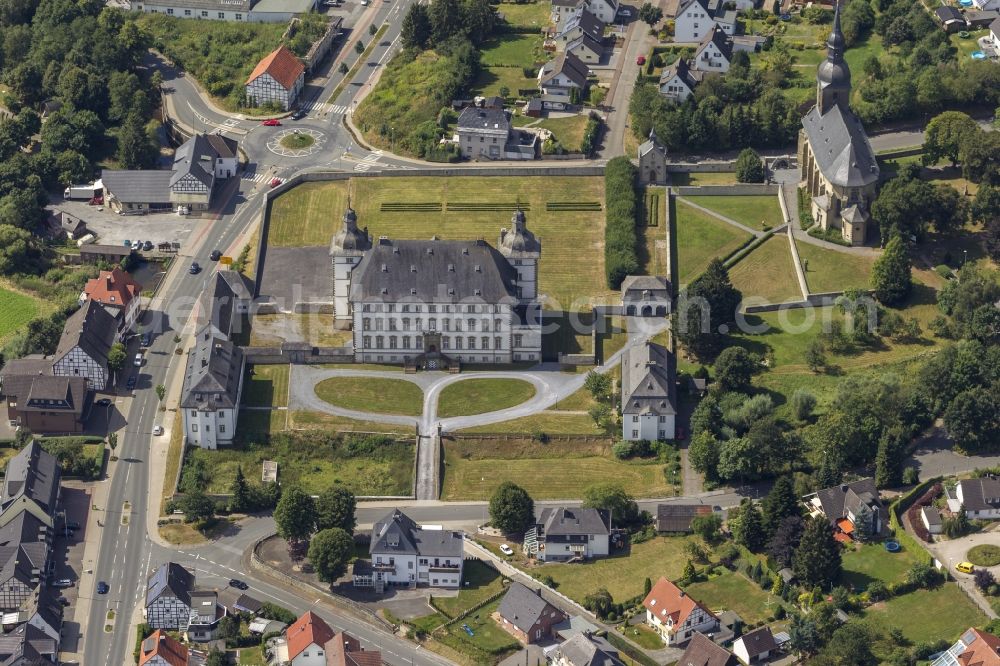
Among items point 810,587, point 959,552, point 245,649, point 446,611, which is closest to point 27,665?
point 245,649

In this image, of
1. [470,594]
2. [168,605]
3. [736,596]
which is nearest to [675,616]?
Answer: [736,596]

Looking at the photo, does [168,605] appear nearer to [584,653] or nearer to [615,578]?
[584,653]

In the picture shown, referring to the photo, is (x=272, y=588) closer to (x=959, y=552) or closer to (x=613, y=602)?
(x=613, y=602)

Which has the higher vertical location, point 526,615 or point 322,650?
point 322,650

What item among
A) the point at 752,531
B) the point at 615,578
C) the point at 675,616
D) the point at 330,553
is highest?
the point at 330,553

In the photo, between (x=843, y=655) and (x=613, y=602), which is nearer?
(x=843, y=655)

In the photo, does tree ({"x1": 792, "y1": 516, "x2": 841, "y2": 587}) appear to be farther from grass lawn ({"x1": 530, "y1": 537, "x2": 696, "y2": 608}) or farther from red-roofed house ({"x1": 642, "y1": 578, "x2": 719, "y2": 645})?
grass lawn ({"x1": 530, "y1": 537, "x2": 696, "y2": 608})

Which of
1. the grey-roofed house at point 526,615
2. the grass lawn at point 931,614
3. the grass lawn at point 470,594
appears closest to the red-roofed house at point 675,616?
the grey-roofed house at point 526,615
